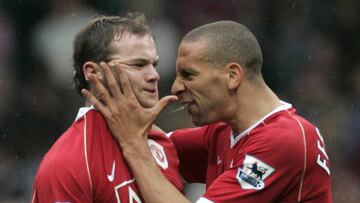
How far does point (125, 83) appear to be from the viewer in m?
4.29

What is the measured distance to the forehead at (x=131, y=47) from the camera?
14.3 ft

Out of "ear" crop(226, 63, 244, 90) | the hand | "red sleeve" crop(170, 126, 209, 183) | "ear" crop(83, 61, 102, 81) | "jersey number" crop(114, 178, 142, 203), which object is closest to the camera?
"jersey number" crop(114, 178, 142, 203)

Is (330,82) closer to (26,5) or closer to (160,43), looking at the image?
(160,43)

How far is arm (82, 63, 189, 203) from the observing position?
4250 mm

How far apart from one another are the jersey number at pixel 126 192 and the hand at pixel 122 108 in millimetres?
165

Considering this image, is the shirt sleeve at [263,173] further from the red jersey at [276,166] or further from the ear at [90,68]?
the ear at [90,68]

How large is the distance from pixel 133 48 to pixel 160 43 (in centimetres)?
376

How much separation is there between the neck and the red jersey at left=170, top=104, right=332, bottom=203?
0.13 ft

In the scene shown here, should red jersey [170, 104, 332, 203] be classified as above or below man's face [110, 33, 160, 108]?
below

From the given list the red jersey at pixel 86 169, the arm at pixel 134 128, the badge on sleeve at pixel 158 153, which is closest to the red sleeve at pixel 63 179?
the red jersey at pixel 86 169

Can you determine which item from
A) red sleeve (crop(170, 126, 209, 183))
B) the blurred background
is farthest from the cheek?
the blurred background

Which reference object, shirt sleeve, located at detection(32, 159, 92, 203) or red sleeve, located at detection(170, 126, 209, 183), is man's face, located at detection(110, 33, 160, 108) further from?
red sleeve, located at detection(170, 126, 209, 183)

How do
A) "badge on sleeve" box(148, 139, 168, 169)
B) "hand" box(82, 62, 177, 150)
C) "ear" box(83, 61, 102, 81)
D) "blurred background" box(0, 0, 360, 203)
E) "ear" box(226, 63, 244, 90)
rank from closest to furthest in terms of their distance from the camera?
"hand" box(82, 62, 177, 150), "ear" box(83, 61, 102, 81), "badge on sleeve" box(148, 139, 168, 169), "ear" box(226, 63, 244, 90), "blurred background" box(0, 0, 360, 203)

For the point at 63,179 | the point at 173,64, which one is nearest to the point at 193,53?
the point at 63,179
